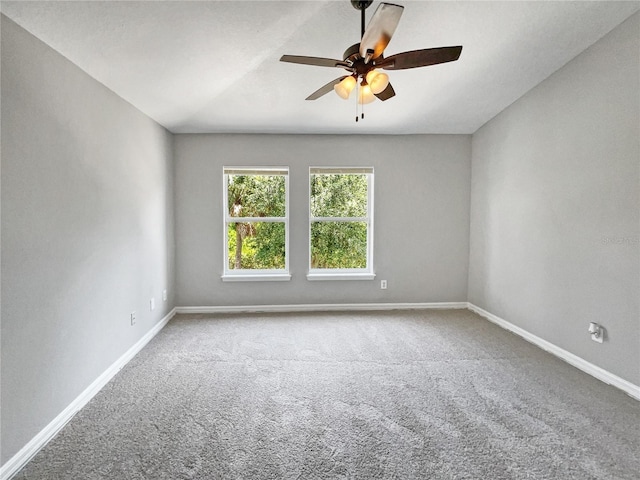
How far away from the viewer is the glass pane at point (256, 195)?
162 inches

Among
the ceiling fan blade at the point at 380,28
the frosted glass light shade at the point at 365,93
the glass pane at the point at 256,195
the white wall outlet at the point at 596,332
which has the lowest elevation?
the white wall outlet at the point at 596,332

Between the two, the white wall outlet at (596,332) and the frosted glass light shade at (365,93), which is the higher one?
the frosted glass light shade at (365,93)

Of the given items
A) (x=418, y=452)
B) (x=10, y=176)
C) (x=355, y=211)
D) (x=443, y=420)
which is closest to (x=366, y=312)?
(x=355, y=211)

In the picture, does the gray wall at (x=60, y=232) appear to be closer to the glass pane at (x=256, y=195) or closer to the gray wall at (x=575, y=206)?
the glass pane at (x=256, y=195)

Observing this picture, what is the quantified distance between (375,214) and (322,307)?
54.7 inches

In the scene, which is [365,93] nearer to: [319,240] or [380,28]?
[380,28]

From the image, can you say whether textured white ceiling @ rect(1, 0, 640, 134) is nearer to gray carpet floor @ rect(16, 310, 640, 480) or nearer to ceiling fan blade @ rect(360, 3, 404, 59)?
ceiling fan blade @ rect(360, 3, 404, 59)

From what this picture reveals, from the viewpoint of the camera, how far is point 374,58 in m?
1.86

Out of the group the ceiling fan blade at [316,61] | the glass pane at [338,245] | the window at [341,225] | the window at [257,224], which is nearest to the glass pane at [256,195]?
the window at [257,224]

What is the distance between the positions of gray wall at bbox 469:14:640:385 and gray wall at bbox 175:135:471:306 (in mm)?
546

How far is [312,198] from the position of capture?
418cm

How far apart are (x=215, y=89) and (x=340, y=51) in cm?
121

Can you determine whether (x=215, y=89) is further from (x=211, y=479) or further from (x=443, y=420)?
(x=443, y=420)

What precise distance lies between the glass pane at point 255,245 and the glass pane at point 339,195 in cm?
57
